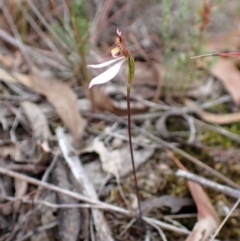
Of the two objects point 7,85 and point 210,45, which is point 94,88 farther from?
point 210,45

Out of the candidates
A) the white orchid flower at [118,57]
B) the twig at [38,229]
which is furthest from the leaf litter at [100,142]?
the white orchid flower at [118,57]

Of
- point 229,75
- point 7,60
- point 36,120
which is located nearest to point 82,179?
point 36,120

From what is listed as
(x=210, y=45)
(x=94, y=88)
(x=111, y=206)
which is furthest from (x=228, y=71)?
(x=111, y=206)

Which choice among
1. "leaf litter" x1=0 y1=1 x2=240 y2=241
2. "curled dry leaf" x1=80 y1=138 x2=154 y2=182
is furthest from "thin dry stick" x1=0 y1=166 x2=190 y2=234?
"curled dry leaf" x1=80 y1=138 x2=154 y2=182

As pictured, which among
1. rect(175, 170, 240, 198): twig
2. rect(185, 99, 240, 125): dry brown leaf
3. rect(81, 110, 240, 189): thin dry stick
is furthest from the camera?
rect(185, 99, 240, 125): dry brown leaf

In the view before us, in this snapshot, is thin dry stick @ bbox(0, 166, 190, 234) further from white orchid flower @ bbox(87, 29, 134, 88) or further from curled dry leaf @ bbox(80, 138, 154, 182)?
white orchid flower @ bbox(87, 29, 134, 88)

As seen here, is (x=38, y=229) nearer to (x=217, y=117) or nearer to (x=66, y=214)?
(x=66, y=214)

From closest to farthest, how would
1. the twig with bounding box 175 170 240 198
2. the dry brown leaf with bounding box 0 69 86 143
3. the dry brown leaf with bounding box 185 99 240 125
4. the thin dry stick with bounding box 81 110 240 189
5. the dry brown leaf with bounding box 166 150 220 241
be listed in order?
the dry brown leaf with bounding box 166 150 220 241
the twig with bounding box 175 170 240 198
the thin dry stick with bounding box 81 110 240 189
the dry brown leaf with bounding box 0 69 86 143
the dry brown leaf with bounding box 185 99 240 125
